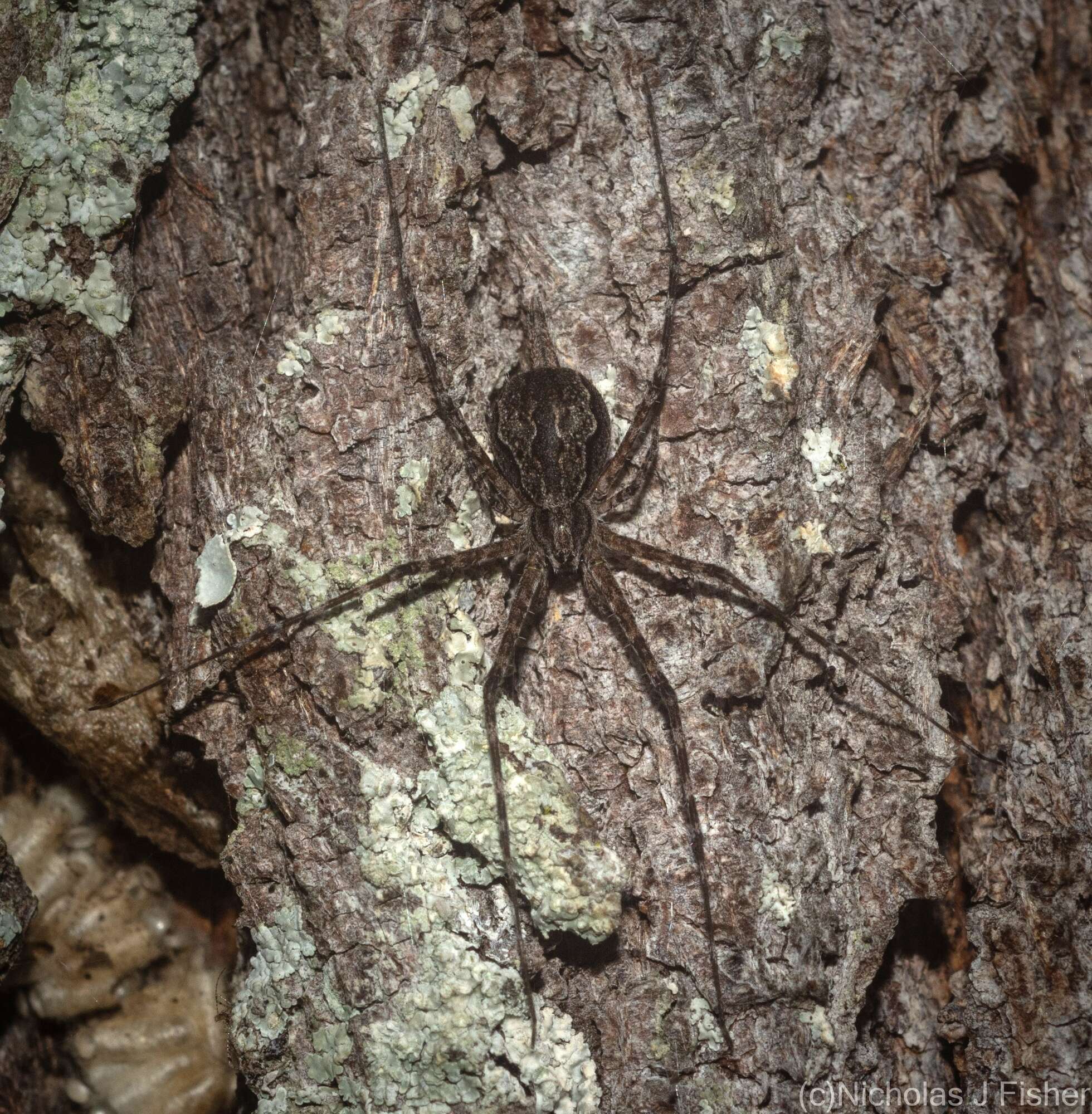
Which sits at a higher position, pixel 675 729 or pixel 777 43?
pixel 777 43

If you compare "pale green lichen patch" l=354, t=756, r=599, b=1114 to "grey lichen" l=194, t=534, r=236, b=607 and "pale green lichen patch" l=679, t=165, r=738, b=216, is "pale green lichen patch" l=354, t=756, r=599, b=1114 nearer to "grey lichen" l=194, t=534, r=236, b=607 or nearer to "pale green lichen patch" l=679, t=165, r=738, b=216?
"grey lichen" l=194, t=534, r=236, b=607

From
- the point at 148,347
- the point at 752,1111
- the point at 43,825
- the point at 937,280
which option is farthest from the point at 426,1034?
the point at 937,280

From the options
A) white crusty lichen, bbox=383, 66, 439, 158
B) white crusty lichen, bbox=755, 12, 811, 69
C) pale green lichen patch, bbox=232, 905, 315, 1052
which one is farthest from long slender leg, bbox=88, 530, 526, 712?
white crusty lichen, bbox=755, 12, 811, 69

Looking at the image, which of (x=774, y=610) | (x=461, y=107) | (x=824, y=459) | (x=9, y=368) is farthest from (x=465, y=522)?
(x=9, y=368)

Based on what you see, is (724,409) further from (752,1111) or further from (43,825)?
(43,825)

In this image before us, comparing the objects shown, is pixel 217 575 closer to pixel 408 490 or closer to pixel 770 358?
pixel 408 490

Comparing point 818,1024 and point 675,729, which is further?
point 675,729
